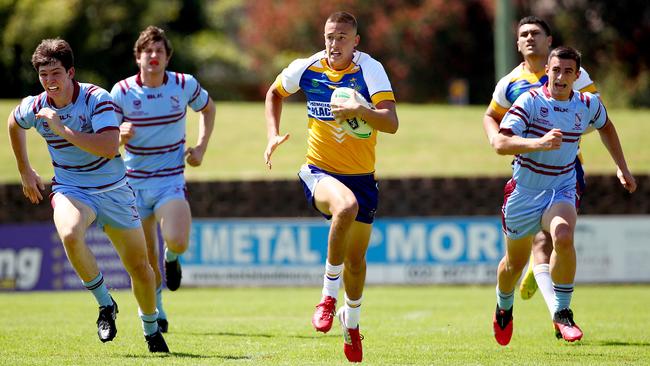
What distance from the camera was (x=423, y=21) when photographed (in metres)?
33.1

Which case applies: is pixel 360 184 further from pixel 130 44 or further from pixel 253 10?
pixel 253 10

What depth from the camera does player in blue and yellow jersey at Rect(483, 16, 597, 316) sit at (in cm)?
851

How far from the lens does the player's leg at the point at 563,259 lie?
298 inches

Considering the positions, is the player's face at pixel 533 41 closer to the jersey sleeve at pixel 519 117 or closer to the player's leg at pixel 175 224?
the jersey sleeve at pixel 519 117

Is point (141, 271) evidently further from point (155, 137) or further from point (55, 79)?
point (155, 137)

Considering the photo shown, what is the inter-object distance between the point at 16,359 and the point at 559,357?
3.70 m

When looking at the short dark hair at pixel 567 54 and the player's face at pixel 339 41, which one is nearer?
the player's face at pixel 339 41

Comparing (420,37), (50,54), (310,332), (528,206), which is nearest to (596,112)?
(528,206)

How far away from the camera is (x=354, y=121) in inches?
280

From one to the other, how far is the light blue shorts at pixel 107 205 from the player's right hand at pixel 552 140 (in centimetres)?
287

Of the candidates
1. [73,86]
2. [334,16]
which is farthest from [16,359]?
[334,16]

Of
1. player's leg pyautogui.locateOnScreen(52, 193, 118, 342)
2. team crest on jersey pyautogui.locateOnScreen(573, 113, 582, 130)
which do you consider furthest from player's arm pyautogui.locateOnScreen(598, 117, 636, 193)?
player's leg pyautogui.locateOnScreen(52, 193, 118, 342)

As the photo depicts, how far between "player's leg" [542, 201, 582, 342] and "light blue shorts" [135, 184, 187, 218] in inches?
124

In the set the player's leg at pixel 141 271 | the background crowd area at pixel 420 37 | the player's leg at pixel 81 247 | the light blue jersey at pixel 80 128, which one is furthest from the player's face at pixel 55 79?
the background crowd area at pixel 420 37
